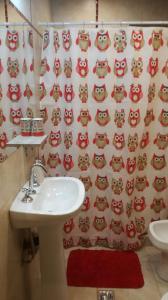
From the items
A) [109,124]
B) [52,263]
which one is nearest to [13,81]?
[109,124]

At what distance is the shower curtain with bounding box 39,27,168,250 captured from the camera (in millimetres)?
1892

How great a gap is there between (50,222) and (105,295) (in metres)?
1.01

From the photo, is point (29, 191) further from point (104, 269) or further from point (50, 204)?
point (104, 269)

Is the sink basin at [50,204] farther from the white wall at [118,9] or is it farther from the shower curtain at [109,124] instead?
the white wall at [118,9]

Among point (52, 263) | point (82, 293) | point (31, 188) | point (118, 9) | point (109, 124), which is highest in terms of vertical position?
point (118, 9)

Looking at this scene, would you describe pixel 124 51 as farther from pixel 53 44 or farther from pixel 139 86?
pixel 53 44

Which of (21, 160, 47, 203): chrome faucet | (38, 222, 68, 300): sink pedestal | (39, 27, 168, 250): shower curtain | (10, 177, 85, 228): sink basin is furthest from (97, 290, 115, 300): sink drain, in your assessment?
(21, 160, 47, 203): chrome faucet

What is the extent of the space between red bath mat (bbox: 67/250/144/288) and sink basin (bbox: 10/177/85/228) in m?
0.81

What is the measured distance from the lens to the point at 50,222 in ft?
3.89

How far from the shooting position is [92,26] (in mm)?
1966

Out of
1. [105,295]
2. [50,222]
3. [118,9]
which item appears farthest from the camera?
[118,9]

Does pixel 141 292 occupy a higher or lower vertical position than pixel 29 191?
lower

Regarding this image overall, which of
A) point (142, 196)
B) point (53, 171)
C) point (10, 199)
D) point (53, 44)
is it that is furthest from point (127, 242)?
point (53, 44)

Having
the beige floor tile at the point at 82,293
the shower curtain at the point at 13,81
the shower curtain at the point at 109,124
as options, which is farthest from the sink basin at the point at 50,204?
the beige floor tile at the point at 82,293
